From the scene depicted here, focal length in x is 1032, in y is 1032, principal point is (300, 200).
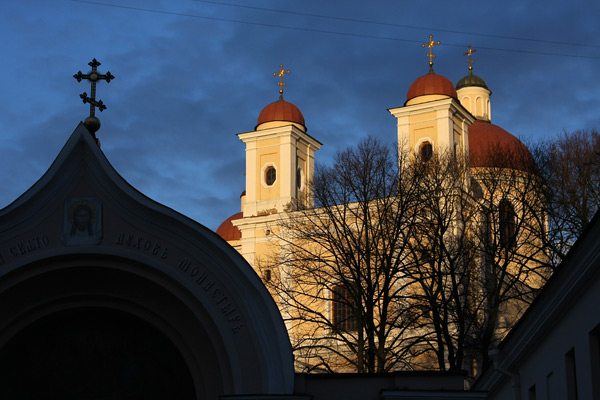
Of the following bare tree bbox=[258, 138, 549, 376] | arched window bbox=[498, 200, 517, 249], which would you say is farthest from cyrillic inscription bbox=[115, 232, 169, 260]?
arched window bbox=[498, 200, 517, 249]

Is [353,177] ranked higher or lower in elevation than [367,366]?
higher

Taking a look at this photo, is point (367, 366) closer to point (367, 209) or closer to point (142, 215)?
point (367, 209)

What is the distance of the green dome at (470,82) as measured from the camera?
6053 cm

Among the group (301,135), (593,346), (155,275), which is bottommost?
(593,346)

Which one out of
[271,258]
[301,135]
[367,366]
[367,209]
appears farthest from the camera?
[301,135]

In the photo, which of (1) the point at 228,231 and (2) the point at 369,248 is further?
(1) the point at 228,231

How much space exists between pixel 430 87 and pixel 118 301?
31087 millimetres

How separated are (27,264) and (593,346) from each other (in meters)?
8.85

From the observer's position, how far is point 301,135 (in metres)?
51.3

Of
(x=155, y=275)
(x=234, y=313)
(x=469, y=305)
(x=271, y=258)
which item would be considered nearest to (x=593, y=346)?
(x=234, y=313)

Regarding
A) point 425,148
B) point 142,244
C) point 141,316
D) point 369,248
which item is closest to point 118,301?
point 141,316

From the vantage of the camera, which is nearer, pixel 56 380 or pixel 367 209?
pixel 56 380

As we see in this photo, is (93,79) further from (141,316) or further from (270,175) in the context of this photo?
(270,175)

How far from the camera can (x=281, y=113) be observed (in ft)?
167
